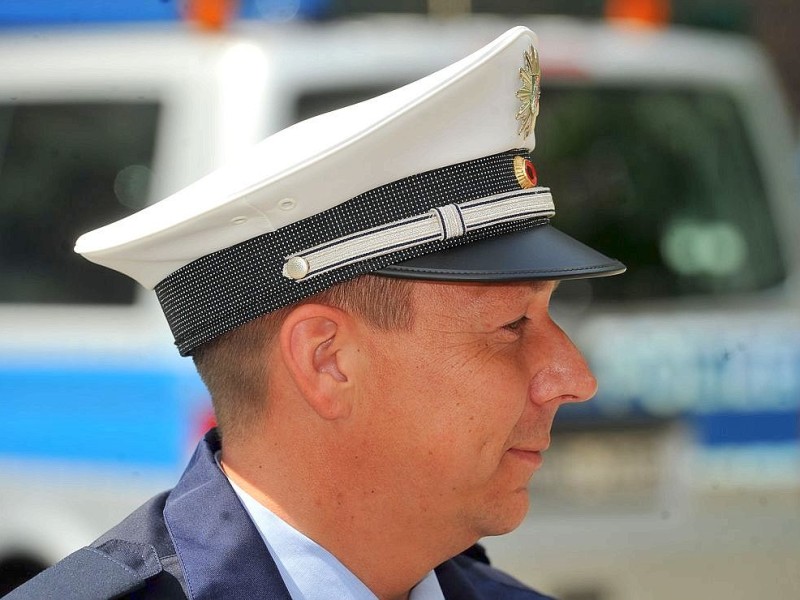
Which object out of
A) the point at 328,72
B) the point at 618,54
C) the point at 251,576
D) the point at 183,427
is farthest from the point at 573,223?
the point at 251,576

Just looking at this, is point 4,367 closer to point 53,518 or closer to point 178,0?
point 53,518

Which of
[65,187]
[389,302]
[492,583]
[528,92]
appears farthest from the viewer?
[65,187]

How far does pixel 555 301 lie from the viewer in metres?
3.79

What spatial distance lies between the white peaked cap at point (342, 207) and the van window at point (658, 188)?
6.81 ft

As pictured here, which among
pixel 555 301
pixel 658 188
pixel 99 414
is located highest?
pixel 658 188

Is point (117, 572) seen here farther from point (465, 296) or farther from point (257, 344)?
point (465, 296)

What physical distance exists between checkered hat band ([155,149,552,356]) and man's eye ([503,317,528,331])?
0.13m

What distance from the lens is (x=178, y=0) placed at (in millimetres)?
3852

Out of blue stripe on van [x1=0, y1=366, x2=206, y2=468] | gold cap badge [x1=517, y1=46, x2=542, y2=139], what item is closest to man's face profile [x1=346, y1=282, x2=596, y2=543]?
gold cap badge [x1=517, y1=46, x2=542, y2=139]

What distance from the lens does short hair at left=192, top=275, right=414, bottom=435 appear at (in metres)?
1.73

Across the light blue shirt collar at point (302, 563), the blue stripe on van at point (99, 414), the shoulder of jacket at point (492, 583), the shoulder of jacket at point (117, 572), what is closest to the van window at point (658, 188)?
the blue stripe on van at point (99, 414)

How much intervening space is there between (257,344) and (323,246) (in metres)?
0.19

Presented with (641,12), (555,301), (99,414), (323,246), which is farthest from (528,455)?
(641,12)

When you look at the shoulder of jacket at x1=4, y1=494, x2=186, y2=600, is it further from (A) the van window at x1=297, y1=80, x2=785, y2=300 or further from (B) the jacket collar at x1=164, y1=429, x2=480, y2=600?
(A) the van window at x1=297, y1=80, x2=785, y2=300
